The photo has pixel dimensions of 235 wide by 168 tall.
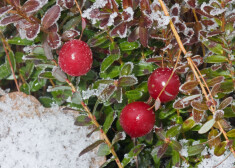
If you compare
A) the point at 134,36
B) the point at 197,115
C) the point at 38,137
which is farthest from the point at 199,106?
the point at 38,137

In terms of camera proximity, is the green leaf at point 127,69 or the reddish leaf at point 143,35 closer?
the reddish leaf at point 143,35

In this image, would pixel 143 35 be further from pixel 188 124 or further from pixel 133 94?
pixel 188 124

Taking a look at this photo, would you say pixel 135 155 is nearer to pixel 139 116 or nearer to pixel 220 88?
pixel 139 116

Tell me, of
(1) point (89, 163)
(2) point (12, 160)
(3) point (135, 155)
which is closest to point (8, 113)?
(2) point (12, 160)

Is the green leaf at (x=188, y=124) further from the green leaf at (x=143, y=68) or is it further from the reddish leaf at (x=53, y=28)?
the reddish leaf at (x=53, y=28)

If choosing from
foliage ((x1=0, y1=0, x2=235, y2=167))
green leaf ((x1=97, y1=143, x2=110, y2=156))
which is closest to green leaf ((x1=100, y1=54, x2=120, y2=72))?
foliage ((x1=0, y1=0, x2=235, y2=167))

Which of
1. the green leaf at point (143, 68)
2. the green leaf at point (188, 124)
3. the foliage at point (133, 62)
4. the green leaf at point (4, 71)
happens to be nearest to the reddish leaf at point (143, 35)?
the foliage at point (133, 62)
